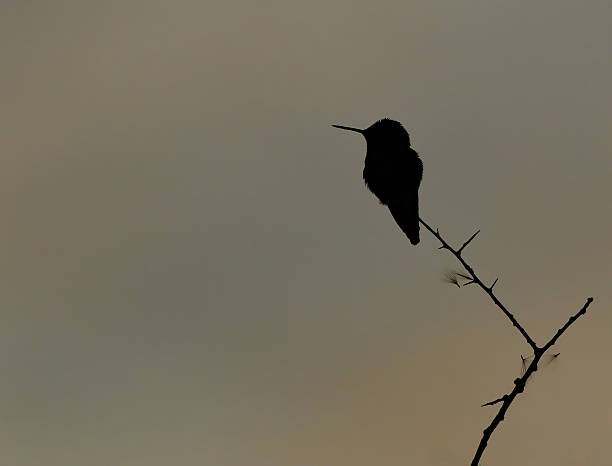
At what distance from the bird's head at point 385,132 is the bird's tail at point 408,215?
627 mm

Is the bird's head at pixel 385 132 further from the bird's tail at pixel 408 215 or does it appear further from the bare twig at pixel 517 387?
the bare twig at pixel 517 387

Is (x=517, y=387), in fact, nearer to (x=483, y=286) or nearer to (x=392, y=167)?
(x=483, y=286)

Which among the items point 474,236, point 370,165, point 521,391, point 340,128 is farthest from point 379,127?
point 521,391

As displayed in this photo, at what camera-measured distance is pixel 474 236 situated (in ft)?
16.0

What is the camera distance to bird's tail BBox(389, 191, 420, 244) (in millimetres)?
7879

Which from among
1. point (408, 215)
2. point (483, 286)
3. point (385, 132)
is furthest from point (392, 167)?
point (483, 286)

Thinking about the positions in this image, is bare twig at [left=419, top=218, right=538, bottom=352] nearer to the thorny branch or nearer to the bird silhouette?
the thorny branch

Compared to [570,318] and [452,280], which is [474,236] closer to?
[452,280]

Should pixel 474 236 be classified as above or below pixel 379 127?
below

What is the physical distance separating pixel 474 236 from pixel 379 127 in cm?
430

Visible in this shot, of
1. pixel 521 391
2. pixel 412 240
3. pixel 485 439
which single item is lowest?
pixel 485 439

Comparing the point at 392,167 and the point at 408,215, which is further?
the point at 392,167

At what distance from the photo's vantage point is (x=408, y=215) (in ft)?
26.4

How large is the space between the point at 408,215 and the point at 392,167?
1065mm
